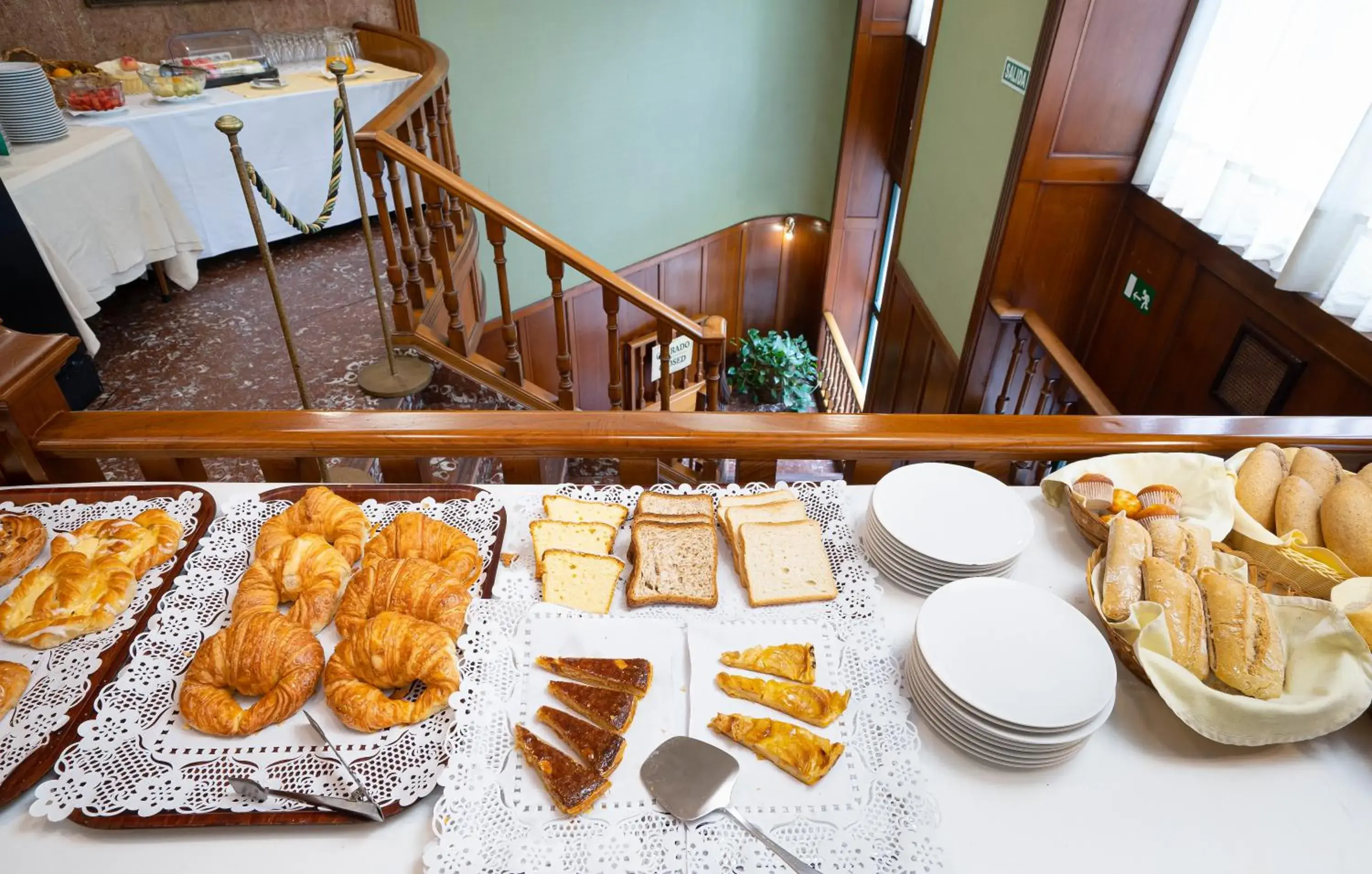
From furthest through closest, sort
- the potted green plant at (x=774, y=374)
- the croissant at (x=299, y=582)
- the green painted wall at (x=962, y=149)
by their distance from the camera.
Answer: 1. the potted green plant at (x=774, y=374)
2. the green painted wall at (x=962, y=149)
3. the croissant at (x=299, y=582)

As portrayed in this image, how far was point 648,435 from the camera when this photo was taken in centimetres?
135

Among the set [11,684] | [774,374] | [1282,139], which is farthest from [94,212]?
[774,374]

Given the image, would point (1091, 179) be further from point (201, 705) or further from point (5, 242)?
point (5, 242)

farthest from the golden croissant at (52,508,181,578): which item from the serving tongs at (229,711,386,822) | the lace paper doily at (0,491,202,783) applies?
the serving tongs at (229,711,386,822)

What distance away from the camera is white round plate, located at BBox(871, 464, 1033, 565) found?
1160mm

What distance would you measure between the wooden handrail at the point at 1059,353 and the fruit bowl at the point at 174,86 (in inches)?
142

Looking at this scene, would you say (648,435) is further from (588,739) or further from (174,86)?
(174,86)

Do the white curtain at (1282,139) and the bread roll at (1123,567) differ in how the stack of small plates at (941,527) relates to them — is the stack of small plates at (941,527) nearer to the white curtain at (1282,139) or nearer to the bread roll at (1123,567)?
the bread roll at (1123,567)

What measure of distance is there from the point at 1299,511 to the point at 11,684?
1857 mm

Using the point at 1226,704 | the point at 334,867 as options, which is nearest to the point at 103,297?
the point at 334,867

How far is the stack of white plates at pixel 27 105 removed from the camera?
8.37 feet

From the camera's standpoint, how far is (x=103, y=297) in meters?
2.81

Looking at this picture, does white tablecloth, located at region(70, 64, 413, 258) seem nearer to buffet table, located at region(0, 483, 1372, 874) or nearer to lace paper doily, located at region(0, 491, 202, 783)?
lace paper doily, located at region(0, 491, 202, 783)

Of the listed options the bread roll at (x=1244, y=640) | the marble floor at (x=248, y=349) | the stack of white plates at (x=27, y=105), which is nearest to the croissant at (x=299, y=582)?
the bread roll at (x=1244, y=640)
